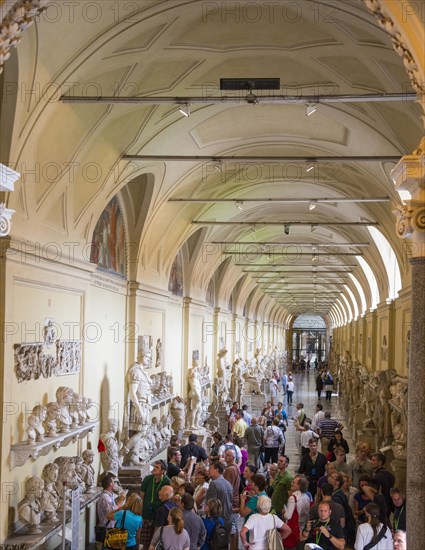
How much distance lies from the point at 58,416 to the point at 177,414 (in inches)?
396

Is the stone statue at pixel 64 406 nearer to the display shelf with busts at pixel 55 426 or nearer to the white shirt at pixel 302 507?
the display shelf with busts at pixel 55 426

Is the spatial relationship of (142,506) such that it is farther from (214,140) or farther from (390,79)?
(214,140)

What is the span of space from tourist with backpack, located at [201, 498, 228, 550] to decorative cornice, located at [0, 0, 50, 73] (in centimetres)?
601

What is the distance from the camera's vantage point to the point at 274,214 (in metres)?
27.3

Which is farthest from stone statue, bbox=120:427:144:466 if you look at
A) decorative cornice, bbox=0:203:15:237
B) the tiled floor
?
decorative cornice, bbox=0:203:15:237

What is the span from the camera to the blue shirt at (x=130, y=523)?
380 inches

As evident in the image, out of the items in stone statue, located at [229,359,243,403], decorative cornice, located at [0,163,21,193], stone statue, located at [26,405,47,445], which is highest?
decorative cornice, located at [0,163,21,193]

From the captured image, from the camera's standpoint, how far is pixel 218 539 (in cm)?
991

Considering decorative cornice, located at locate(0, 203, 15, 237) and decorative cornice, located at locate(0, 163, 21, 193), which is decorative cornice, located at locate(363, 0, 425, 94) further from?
decorative cornice, located at locate(0, 203, 15, 237)

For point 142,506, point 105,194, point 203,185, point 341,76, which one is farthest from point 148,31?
point 203,185

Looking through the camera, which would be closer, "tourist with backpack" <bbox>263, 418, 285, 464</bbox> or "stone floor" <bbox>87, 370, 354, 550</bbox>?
"tourist with backpack" <bbox>263, 418, 285, 464</bbox>

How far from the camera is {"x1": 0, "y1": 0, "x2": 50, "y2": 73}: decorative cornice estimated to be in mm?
6848

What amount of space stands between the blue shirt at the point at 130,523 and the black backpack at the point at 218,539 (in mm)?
967

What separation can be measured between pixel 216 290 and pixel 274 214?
24.6ft
